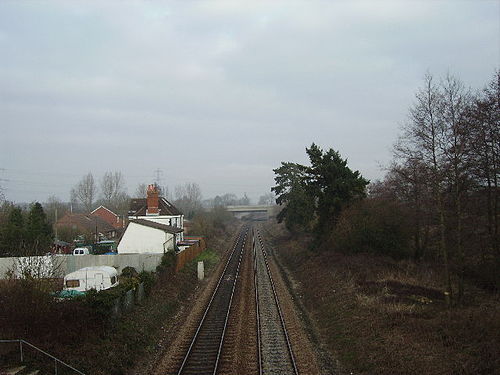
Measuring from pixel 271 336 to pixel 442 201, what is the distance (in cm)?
954

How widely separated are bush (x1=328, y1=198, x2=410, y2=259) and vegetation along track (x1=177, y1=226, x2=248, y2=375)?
9663 millimetres

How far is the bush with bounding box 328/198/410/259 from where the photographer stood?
2972cm

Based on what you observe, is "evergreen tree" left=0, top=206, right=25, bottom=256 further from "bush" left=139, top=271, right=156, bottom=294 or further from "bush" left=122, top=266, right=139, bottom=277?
"bush" left=139, top=271, right=156, bottom=294

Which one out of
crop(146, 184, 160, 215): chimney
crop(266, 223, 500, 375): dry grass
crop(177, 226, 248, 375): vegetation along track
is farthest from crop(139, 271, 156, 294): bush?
crop(146, 184, 160, 215): chimney

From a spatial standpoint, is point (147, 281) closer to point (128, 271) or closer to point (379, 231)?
point (128, 271)

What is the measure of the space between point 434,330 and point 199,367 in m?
7.95

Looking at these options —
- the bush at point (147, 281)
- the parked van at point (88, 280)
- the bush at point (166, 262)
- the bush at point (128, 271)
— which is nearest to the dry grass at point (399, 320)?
the bush at point (147, 281)

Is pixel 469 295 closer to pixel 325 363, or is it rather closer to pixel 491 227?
pixel 491 227

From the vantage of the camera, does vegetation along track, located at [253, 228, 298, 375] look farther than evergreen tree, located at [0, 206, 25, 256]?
No

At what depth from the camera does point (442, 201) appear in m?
18.4

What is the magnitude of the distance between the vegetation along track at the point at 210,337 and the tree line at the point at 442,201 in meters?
9.81

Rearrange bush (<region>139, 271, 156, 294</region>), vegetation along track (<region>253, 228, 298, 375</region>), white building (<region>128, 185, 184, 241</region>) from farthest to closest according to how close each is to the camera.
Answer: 1. white building (<region>128, 185, 184, 241</region>)
2. bush (<region>139, 271, 156, 294</region>)
3. vegetation along track (<region>253, 228, 298, 375</region>)

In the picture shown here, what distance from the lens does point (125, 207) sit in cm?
9906

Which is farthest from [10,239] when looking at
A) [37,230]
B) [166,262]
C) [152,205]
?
[166,262]
